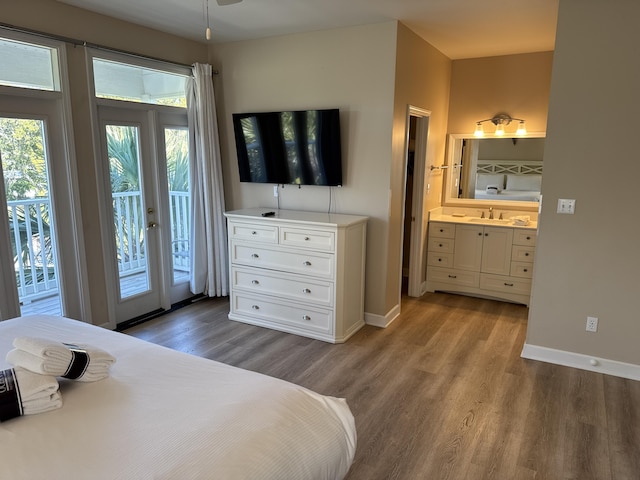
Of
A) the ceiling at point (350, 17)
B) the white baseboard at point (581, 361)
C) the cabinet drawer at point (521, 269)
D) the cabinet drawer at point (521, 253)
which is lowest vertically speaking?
the white baseboard at point (581, 361)

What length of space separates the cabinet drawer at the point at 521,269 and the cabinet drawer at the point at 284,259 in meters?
2.23

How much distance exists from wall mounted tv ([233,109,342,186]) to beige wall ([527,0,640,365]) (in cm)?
180

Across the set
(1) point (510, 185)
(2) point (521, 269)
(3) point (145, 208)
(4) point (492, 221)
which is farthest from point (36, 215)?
(1) point (510, 185)

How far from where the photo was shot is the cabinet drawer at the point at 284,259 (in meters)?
3.75

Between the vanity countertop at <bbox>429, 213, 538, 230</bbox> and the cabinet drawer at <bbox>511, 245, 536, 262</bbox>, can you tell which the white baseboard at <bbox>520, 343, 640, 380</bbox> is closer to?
the cabinet drawer at <bbox>511, 245, 536, 262</bbox>

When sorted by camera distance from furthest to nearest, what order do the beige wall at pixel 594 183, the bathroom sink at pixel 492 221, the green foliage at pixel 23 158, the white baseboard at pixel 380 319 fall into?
the bathroom sink at pixel 492 221, the white baseboard at pixel 380 319, the green foliage at pixel 23 158, the beige wall at pixel 594 183

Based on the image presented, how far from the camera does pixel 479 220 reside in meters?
5.05

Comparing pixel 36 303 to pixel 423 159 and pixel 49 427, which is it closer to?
pixel 49 427

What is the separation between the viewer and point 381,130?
12.6 feet

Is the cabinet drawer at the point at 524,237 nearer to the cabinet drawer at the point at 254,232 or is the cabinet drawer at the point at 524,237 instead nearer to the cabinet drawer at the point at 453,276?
the cabinet drawer at the point at 453,276

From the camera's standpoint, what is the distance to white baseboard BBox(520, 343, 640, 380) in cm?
321

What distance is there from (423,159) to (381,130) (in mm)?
1040

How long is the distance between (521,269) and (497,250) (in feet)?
1.03

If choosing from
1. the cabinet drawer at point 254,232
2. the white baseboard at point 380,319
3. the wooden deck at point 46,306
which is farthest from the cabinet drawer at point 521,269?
the wooden deck at point 46,306
